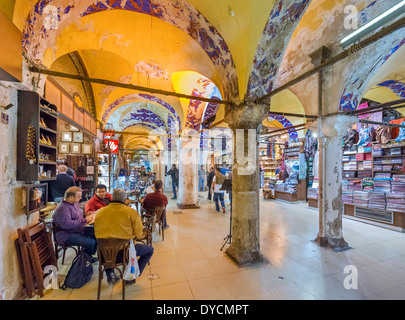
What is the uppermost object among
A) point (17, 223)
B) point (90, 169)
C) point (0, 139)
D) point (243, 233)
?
point (0, 139)

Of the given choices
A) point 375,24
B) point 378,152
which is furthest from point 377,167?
point 375,24

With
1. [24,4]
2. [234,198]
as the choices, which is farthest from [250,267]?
[24,4]

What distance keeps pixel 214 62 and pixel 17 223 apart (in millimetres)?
4190

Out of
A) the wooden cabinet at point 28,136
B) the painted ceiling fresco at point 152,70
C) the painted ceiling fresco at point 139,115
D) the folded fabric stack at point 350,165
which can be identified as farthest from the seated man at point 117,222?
the folded fabric stack at point 350,165

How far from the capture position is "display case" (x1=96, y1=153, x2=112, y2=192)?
7504 millimetres

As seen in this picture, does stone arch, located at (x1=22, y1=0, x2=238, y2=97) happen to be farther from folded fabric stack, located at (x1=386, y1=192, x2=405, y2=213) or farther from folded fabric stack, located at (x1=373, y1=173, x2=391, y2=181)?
folded fabric stack, located at (x1=373, y1=173, x2=391, y2=181)

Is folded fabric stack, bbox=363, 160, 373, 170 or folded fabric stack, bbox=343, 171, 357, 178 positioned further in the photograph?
folded fabric stack, bbox=343, 171, 357, 178

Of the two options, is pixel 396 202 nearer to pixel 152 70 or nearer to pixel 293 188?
pixel 293 188

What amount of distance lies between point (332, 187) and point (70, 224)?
524cm

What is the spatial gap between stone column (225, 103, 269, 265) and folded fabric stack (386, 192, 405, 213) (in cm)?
486

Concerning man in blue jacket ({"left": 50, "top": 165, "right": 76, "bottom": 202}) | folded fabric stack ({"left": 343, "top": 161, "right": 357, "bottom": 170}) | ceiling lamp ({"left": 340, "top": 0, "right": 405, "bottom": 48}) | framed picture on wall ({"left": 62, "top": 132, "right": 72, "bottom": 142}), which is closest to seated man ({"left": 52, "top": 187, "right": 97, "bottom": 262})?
man in blue jacket ({"left": 50, "top": 165, "right": 76, "bottom": 202})

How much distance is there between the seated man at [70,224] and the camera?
303 cm
